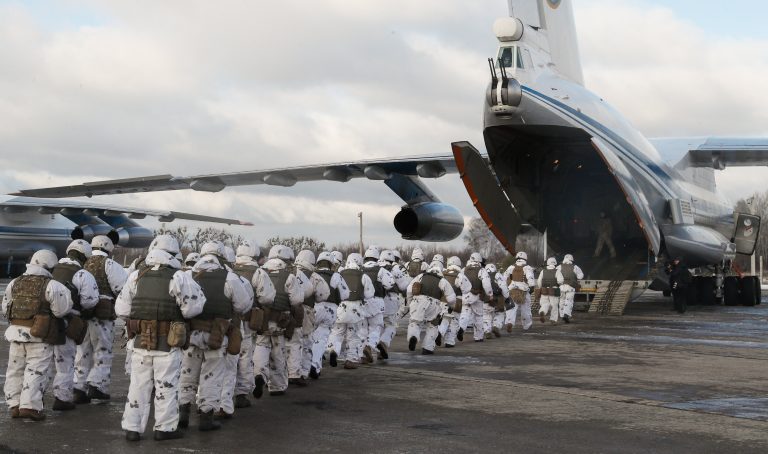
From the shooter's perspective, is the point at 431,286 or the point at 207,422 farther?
the point at 431,286

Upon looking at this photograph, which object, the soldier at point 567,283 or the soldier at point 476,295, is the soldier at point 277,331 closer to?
the soldier at point 476,295

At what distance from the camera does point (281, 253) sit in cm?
1077

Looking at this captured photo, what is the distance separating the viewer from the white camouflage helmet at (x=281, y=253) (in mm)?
10766

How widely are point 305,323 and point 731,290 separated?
78.2 feet

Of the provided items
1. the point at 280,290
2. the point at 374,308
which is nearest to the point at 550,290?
the point at 374,308

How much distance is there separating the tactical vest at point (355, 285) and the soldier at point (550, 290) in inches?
406

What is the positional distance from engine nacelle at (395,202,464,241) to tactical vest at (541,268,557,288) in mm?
2921

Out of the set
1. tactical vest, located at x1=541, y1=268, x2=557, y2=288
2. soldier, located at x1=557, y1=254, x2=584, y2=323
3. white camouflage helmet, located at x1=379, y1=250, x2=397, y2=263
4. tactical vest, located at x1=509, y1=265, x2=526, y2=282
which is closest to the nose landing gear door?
soldier, located at x1=557, y1=254, x2=584, y2=323

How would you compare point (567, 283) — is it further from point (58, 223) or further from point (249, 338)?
point (58, 223)

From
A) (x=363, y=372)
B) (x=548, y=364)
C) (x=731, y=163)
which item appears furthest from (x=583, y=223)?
(x=363, y=372)

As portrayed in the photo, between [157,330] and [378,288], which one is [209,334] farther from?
[378,288]

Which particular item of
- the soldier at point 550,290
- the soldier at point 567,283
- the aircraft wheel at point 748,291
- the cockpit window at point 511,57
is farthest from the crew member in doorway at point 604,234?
the aircraft wheel at point 748,291

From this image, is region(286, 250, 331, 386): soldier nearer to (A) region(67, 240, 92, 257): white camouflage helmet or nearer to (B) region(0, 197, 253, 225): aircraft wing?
(A) region(67, 240, 92, 257): white camouflage helmet

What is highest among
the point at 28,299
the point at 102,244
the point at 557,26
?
the point at 557,26
